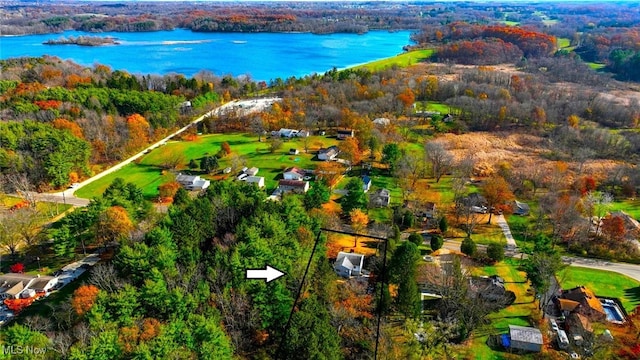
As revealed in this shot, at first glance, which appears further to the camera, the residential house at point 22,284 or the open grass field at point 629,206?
the open grass field at point 629,206

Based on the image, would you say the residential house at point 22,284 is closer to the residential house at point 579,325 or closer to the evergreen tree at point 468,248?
the evergreen tree at point 468,248

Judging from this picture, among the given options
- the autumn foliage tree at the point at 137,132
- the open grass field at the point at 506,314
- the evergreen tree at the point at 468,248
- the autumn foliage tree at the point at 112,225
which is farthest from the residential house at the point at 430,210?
the autumn foliage tree at the point at 137,132

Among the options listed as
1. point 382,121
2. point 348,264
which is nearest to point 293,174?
point 348,264

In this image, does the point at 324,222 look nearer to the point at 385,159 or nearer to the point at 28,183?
the point at 385,159

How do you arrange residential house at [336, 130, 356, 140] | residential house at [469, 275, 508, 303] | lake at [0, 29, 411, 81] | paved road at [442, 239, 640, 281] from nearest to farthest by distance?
residential house at [469, 275, 508, 303] → paved road at [442, 239, 640, 281] → residential house at [336, 130, 356, 140] → lake at [0, 29, 411, 81]

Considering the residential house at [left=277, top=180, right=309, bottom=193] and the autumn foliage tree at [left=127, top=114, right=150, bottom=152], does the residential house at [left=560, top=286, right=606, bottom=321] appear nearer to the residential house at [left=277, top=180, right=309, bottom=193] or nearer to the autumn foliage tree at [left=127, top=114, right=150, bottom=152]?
the residential house at [left=277, top=180, right=309, bottom=193]

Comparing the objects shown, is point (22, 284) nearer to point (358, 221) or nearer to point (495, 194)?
point (358, 221)

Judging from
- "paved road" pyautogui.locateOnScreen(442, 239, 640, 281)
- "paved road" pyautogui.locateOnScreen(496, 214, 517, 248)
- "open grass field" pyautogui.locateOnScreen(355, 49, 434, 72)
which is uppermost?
"open grass field" pyautogui.locateOnScreen(355, 49, 434, 72)

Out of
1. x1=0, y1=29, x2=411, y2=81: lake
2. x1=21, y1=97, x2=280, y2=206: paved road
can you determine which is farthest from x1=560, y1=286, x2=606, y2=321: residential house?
x1=0, y1=29, x2=411, y2=81: lake
